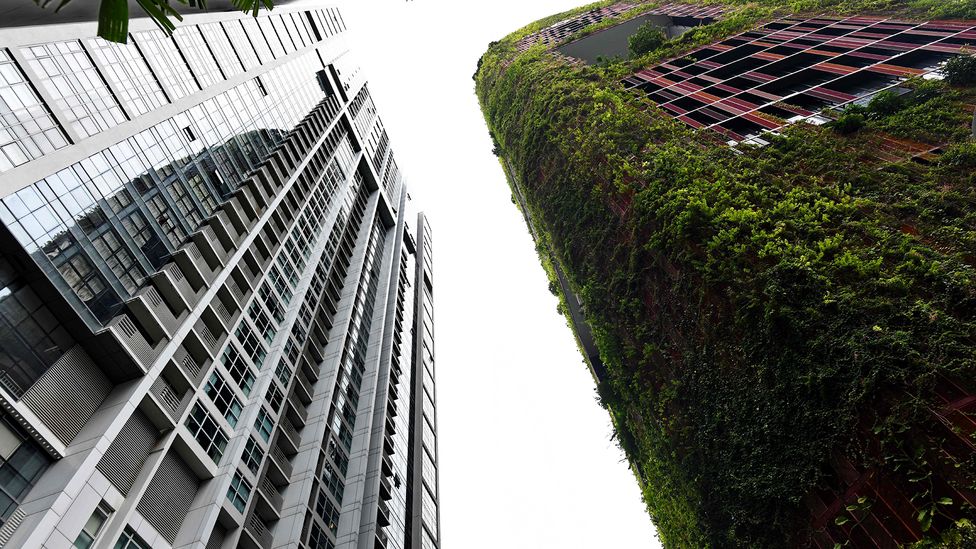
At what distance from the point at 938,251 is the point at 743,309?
663 centimetres

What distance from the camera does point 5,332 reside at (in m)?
18.4

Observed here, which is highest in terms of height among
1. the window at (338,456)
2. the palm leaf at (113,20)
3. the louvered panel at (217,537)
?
the palm leaf at (113,20)

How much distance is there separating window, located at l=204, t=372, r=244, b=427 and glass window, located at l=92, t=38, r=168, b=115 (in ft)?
52.4

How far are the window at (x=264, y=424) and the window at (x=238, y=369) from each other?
5.19ft

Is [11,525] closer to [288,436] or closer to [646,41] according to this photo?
[288,436]

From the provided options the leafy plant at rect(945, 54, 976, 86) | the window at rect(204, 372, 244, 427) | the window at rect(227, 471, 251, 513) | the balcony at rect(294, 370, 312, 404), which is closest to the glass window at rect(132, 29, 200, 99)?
the window at rect(204, 372, 244, 427)

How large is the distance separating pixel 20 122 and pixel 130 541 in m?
17.8

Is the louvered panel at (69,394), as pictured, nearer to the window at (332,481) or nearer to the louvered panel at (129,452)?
the louvered panel at (129,452)

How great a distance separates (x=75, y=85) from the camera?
2542 cm

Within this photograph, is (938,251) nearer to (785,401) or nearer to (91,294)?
(785,401)

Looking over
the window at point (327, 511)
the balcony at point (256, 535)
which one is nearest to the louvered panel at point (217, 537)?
the balcony at point (256, 535)

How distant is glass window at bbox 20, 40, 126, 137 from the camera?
77.5ft

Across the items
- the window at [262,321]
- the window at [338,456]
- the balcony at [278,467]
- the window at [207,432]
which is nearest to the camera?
the window at [207,432]

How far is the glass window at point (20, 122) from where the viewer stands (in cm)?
2089
